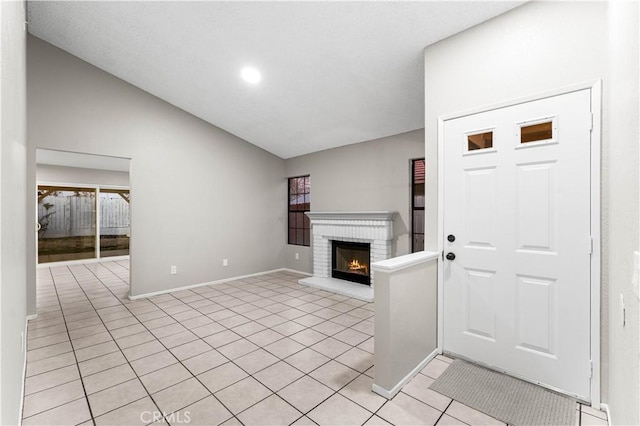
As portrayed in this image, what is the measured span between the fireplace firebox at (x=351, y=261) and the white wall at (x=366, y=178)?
2.10ft

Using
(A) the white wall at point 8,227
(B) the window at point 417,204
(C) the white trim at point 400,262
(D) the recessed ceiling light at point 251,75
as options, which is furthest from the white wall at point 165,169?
(C) the white trim at point 400,262

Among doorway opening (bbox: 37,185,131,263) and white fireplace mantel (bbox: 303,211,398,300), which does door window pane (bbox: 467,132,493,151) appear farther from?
doorway opening (bbox: 37,185,131,263)

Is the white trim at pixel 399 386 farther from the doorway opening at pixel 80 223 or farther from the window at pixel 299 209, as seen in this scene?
the doorway opening at pixel 80 223

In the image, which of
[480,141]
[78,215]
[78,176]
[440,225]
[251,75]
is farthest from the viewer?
[78,215]

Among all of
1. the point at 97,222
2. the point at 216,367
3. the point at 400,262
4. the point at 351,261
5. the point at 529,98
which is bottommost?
the point at 216,367

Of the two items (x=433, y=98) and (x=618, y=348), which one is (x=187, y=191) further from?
(x=618, y=348)

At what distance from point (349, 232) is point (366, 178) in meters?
0.99

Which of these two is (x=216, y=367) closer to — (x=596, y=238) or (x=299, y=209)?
(x=596, y=238)

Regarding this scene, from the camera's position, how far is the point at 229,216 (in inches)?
219

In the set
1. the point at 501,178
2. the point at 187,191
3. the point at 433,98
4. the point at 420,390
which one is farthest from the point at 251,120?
the point at 420,390

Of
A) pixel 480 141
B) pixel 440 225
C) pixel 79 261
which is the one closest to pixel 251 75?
pixel 480 141

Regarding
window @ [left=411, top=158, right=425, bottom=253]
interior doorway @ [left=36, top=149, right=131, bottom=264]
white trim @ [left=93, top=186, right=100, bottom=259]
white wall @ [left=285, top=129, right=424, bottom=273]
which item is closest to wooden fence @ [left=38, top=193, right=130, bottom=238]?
interior doorway @ [left=36, top=149, right=131, bottom=264]

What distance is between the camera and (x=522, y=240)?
2213 mm

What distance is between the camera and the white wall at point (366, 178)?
14.8 feet
